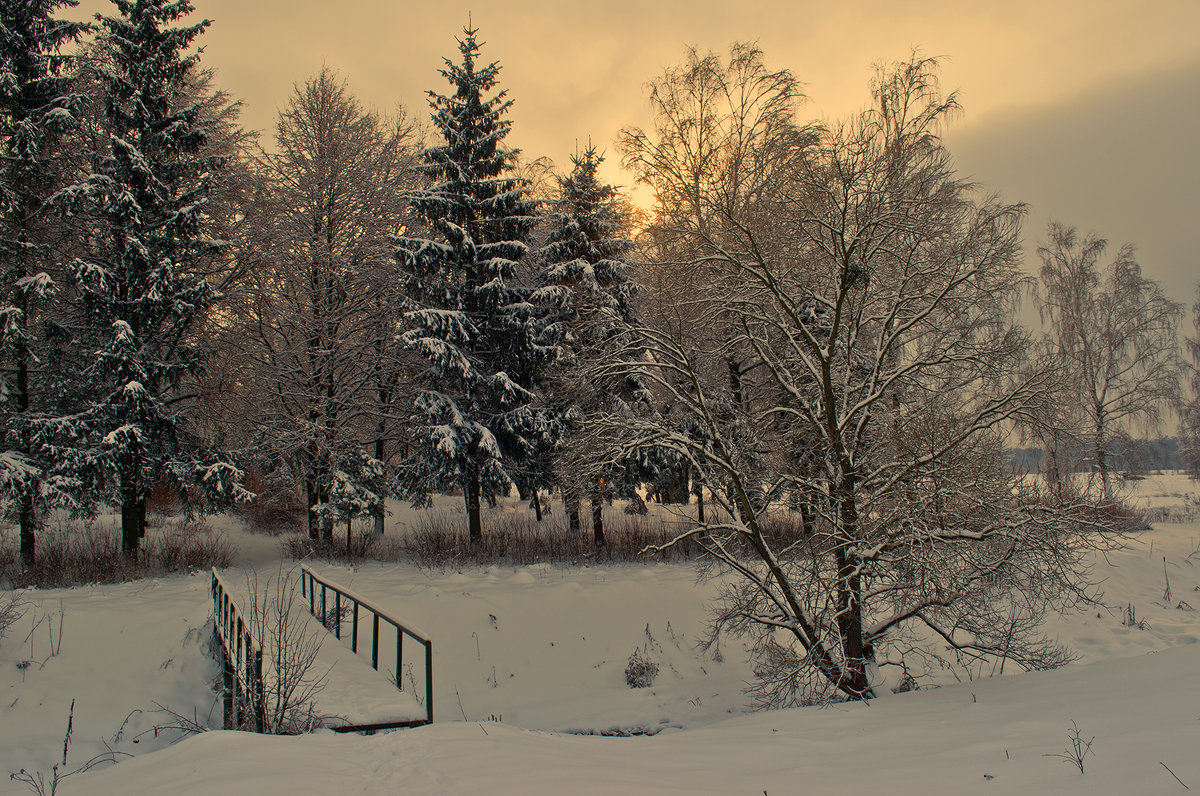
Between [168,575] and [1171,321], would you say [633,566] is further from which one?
[1171,321]

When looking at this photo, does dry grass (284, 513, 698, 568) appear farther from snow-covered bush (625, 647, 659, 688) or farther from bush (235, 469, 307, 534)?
snow-covered bush (625, 647, 659, 688)

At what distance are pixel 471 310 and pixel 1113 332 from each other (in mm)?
26928

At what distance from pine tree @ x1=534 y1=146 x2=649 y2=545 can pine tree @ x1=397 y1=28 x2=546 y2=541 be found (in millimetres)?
763

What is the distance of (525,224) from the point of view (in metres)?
17.7

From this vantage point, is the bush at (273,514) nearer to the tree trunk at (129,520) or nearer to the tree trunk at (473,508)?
the tree trunk at (129,520)

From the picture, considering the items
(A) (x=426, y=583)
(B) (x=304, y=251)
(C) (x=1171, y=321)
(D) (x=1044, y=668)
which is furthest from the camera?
(C) (x=1171, y=321)

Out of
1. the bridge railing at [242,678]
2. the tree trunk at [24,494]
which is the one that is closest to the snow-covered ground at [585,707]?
the bridge railing at [242,678]

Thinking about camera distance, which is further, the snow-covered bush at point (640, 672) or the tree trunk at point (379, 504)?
the tree trunk at point (379, 504)

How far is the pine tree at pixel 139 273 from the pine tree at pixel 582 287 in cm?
850

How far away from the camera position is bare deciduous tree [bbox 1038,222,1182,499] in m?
24.1

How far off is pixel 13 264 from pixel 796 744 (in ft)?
61.4

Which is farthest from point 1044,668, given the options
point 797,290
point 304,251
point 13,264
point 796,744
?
Result: point 13,264

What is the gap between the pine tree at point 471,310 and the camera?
16047mm

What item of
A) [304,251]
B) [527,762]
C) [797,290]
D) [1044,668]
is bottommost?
[1044,668]
